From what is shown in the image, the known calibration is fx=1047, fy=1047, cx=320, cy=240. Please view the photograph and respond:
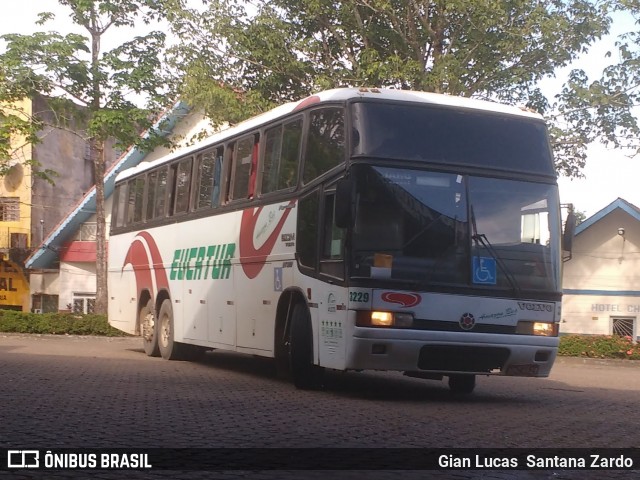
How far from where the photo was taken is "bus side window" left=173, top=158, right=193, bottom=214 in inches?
753

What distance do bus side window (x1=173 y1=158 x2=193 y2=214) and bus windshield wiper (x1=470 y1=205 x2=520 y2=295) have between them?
25.2 ft

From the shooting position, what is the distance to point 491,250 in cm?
1263

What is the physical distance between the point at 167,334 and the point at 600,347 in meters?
12.8

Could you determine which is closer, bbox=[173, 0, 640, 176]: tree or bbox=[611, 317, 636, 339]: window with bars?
bbox=[173, 0, 640, 176]: tree

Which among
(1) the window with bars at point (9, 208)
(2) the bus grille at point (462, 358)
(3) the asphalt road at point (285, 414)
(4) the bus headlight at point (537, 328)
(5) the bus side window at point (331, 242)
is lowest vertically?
(3) the asphalt road at point (285, 414)

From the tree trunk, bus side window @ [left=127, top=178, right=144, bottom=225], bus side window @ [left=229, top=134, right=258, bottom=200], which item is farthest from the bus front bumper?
the tree trunk

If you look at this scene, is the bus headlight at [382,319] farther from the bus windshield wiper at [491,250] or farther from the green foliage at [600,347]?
the green foliage at [600,347]

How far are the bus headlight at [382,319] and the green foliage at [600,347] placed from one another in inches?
654

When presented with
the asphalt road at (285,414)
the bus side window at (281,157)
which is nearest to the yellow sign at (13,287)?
the asphalt road at (285,414)

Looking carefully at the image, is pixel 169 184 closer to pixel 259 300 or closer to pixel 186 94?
pixel 259 300

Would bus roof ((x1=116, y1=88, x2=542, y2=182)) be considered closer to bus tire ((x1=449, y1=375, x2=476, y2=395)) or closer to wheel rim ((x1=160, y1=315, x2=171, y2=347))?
bus tire ((x1=449, y1=375, x2=476, y2=395))

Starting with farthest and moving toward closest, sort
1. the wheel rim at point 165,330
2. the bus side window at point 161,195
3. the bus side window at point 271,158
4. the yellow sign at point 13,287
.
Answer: the yellow sign at point 13,287 → the bus side window at point 161,195 → the wheel rim at point 165,330 → the bus side window at point 271,158

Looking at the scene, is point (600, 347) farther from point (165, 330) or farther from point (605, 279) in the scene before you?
point (165, 330)

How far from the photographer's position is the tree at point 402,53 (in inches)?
1098
